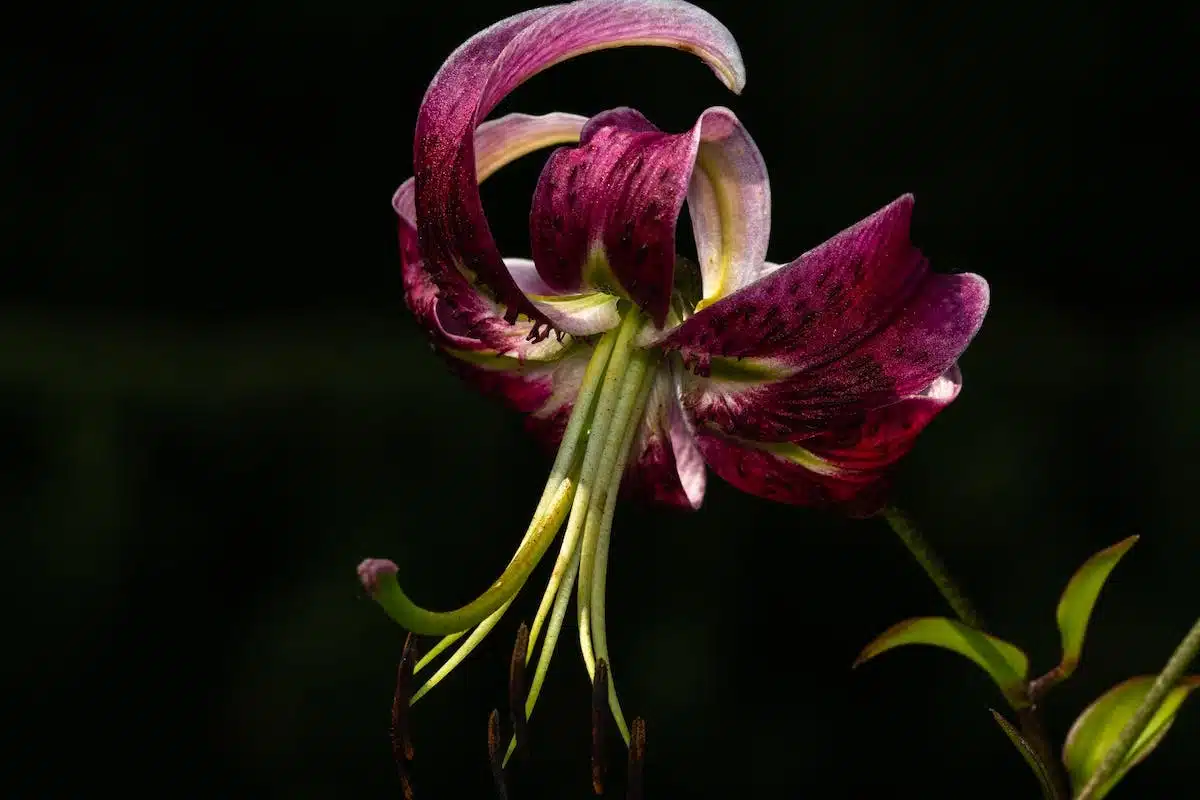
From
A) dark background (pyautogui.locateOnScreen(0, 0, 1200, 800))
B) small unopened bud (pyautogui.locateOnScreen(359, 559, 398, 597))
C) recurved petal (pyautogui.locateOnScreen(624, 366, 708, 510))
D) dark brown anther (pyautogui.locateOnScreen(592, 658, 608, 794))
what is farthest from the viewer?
dark background (pyautogui.locateOnScreen(0, 0, 1200, 800))

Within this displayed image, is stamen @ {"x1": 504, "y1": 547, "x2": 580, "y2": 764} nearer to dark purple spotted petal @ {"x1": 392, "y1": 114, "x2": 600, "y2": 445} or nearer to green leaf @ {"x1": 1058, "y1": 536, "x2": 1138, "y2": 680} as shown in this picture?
dark purple spotted petal @ {"x1": 392, "y1": 114, "x2": 600, "y2": 445}

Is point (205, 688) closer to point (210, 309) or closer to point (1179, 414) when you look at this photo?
point (210, 309)

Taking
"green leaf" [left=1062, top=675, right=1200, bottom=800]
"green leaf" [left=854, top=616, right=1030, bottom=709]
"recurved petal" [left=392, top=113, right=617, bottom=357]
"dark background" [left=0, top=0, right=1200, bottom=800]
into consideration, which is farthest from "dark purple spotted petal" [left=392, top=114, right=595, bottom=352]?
"dark background" [left=0, top=0, right=1200, bottom=800]

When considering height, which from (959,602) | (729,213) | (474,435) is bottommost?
(474,435)

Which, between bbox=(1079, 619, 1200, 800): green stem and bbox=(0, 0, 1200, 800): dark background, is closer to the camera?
bbox=(1079, 619, 1200, 800): green stem

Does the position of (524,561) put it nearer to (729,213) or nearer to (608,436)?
(608,436)

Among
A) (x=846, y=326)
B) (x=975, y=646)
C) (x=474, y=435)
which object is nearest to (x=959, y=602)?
(x=975, y=646)

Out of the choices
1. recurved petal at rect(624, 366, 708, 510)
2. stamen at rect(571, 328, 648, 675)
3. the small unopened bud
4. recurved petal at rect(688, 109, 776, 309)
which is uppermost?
recurved petal at rect(688, 109, 776, 309)
